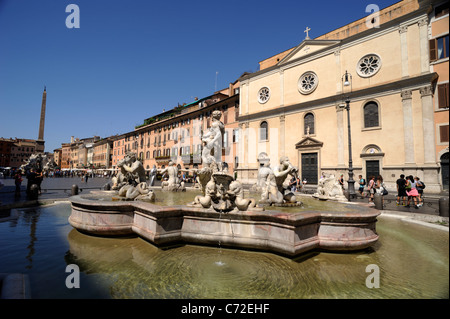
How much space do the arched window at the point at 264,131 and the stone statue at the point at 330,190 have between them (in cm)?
2034

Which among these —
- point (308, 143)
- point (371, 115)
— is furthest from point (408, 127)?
point (308, 143)

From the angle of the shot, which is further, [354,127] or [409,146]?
[354,127]

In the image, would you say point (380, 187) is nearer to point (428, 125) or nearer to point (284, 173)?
point (284, 173)

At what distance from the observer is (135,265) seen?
3.76m

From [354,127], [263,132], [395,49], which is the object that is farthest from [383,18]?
[263,132]

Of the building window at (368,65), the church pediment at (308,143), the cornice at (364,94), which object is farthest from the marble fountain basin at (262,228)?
the building window at (368,65)

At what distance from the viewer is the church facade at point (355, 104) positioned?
1750 cm

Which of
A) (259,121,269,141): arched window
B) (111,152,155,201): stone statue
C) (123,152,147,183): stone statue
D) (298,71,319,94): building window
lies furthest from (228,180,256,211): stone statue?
(259,121,269,141): arched window

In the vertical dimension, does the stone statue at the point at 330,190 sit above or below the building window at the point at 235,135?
below

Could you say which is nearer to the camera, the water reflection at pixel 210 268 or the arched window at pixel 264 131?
the water reflection at pixel 210 268

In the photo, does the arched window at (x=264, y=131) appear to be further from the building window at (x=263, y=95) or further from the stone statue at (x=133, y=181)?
the stone statue at (x=133, y=181)

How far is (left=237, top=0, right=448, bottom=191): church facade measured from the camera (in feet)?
57.4
